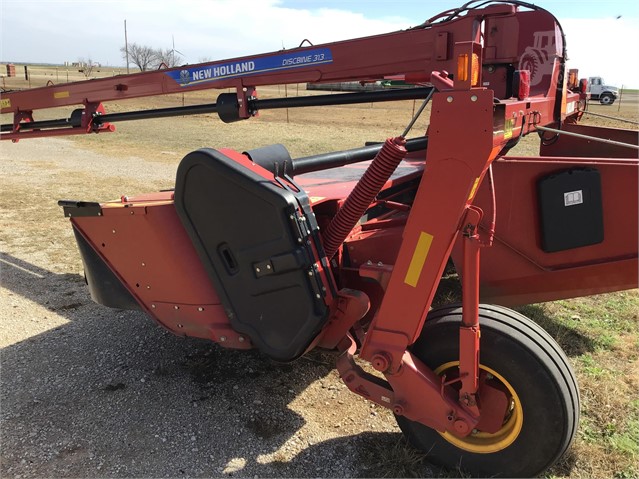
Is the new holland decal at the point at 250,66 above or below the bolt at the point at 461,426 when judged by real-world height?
above

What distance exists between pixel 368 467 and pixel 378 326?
2.62ft

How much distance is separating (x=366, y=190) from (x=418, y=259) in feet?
1.27

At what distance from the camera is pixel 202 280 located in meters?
2.81

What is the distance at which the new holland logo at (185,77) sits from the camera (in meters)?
3.60

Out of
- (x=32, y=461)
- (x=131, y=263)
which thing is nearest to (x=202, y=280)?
(x=131, y=263)

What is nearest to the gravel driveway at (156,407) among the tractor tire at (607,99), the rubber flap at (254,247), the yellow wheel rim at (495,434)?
the yellow wheel rim at (495,434)

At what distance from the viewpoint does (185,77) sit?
3631 millimetres

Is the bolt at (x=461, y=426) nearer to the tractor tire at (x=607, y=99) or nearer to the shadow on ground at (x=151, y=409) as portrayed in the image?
the shadow on ground at (x=151, y=409)

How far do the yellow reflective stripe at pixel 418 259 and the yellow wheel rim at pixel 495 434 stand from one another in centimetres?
47

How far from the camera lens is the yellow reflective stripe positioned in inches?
84.4

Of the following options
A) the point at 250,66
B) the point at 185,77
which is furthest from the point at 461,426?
the point at 185,77

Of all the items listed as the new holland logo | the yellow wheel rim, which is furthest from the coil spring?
the new holland logo

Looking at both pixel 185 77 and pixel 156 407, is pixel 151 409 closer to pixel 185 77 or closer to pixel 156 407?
pixel 156 407

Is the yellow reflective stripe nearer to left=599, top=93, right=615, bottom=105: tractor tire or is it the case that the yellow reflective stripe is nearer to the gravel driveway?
the gravel driveway
